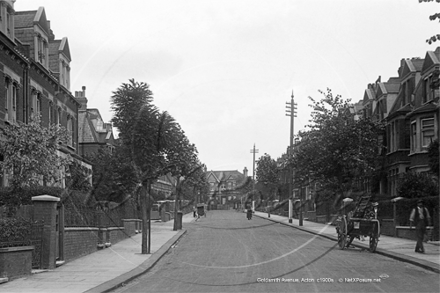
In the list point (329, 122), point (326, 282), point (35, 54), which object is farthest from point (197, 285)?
point (329, 122)

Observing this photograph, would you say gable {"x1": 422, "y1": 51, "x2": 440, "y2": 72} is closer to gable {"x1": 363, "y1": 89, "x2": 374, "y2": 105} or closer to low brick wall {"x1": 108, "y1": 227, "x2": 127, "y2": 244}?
gable {"x1": 363, "y1": 89, "x2": 374, "y2": 105}

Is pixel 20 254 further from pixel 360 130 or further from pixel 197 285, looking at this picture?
pixel 360 130

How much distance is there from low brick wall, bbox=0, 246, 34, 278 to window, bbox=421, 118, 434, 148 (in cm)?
2670

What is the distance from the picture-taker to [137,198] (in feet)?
101

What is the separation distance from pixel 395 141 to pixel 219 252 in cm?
2313

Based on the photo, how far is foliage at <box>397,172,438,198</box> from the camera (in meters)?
28.3

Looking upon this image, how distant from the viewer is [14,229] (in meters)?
14.1

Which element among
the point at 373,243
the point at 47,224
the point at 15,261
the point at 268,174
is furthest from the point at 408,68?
the point at 268,174

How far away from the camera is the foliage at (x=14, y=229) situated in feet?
44.6

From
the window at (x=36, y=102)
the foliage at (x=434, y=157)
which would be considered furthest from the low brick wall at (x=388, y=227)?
the window at (x=36, y=102)

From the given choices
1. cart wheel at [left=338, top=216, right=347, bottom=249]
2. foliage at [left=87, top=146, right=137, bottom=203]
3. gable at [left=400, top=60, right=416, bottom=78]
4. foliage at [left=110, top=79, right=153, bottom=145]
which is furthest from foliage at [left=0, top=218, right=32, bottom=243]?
gable at [left=400, top=60, right=416, bottom=78]

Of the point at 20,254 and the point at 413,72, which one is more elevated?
the point at 413,72

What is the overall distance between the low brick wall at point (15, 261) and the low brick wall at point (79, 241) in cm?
274

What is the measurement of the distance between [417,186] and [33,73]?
19.7 m
